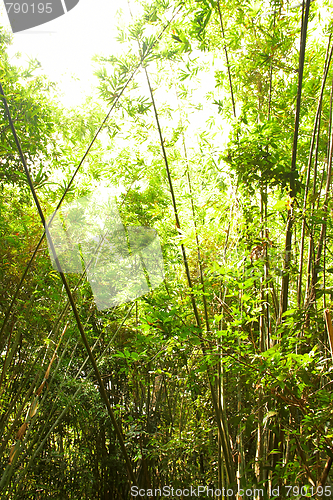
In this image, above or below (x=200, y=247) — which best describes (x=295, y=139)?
above

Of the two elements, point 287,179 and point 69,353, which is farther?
point 69,353

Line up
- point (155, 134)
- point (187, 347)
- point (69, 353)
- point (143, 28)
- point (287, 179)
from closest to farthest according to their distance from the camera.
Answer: point (187, 347), point (287, 179), point (143, 28), point (155, 134), point (69, 353)

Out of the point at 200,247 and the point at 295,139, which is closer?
the point at 295,139

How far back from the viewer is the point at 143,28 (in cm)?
193

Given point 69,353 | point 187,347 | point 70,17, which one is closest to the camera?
point 187,347

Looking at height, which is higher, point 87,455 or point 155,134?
point 155,134

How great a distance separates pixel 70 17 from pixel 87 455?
12.7ft

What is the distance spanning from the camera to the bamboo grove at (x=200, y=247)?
1.24m

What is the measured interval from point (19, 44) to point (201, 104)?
1387 millimetres

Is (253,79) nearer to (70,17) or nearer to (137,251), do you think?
(70,17)

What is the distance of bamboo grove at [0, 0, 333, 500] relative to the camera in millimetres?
1239

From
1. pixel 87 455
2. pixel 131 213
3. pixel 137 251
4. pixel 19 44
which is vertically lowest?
pixel 87 455

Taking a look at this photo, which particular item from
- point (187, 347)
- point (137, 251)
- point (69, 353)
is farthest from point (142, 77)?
point (69, 353)

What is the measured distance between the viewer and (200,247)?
1.64 m
